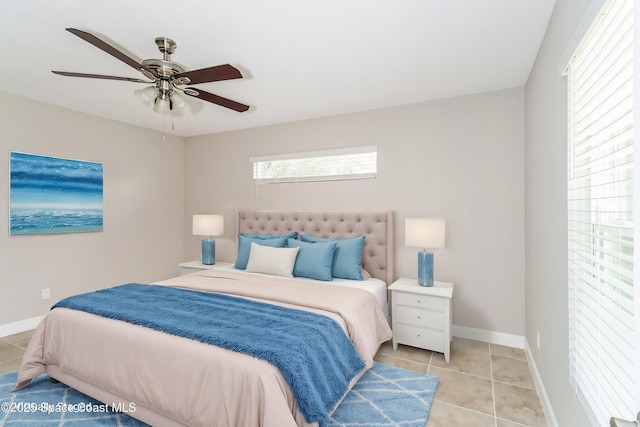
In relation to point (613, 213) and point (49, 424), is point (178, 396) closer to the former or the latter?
point (49, 424)

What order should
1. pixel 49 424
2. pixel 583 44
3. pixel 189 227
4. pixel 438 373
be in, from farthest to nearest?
pixel 189 227, pixel 438 373, pixel 49 424, pixel 583 44

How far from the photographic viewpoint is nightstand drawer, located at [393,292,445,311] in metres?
2.77

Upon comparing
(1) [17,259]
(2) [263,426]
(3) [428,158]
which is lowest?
(2) [263,426]

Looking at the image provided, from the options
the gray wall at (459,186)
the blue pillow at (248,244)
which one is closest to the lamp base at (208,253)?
the blue pillow at (248,244)

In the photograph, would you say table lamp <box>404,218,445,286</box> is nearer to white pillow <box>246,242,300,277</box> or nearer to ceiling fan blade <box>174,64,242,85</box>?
white pillow <box>246,242,300,277</box>

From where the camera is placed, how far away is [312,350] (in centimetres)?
173

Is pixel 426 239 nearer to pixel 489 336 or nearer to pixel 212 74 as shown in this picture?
pixel 489 336

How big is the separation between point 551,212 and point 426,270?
1.26m

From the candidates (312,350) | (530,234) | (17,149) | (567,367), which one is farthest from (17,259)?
(530,234)

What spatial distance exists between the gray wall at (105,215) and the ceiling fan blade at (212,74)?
8.54 feet

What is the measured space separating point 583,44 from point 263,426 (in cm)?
212

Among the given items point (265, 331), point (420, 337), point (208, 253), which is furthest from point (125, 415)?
point (208, 253)

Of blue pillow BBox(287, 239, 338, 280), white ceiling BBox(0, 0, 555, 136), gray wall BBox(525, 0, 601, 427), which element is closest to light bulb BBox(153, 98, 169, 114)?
white ceiling BBox(0, 0, 555, 136)

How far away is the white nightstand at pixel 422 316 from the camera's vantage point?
8.98ft
